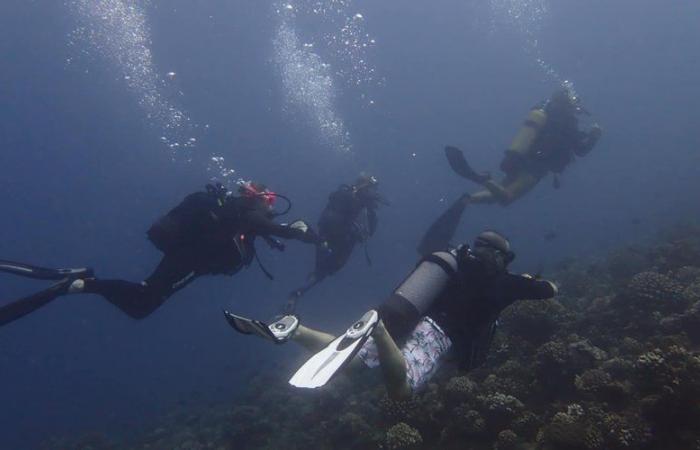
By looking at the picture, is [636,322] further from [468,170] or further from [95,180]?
[95,180]

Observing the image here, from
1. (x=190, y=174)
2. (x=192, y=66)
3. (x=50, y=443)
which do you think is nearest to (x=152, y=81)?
(x=192, y=66)

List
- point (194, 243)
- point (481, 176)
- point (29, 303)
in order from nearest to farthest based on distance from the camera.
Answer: point (29, 303) < point (194, 243) < point (481, 176)

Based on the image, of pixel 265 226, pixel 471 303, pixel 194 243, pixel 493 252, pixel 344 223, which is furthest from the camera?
pixel 344 223

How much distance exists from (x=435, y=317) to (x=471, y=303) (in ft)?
1.47

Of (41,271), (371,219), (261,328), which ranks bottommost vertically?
(261,328)

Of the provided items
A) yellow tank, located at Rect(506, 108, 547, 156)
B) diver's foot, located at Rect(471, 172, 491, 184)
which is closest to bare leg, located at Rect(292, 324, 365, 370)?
diver's foot, located at Rect(471, 172, 491, 184)

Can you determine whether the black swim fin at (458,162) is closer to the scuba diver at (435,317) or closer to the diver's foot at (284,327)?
the scuba diver at (435,317)

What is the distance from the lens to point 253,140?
12062cm

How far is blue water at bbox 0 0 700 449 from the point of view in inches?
2507

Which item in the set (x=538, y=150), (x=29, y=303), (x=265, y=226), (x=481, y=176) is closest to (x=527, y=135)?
(x=538, y=150)

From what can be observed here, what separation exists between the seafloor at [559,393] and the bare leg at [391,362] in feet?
5.73

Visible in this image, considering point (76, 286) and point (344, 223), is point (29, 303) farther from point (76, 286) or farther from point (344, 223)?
point (344, 223)

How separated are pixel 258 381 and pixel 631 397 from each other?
545 inches

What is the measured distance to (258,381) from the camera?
17.3 meters
